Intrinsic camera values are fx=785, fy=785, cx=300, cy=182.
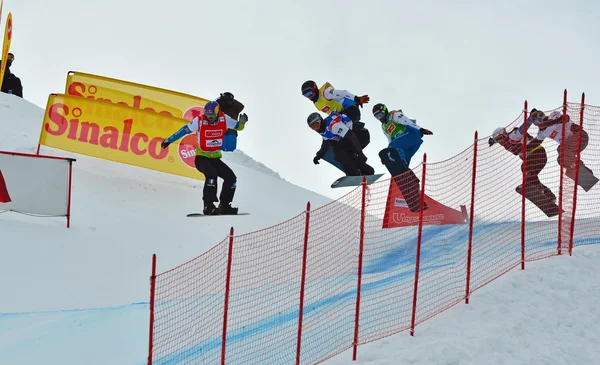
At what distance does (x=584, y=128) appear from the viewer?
11.7m

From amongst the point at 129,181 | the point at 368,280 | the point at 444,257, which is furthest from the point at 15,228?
the point at 444,257

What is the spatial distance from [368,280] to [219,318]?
2268 millimetres

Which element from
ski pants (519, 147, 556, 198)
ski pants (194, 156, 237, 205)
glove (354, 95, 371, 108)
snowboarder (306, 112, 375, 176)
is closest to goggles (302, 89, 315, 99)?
snowboarder (306, 112, 375, 176)

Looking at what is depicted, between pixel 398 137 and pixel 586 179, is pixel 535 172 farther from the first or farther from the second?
pixel 398 137

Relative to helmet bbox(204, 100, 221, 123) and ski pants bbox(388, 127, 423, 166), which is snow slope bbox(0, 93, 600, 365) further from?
ski pants bbox(388, 127, 423, 166)

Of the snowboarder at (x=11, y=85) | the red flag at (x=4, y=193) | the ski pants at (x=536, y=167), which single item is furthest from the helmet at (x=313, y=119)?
the snowboarder at (x=11, y=85)

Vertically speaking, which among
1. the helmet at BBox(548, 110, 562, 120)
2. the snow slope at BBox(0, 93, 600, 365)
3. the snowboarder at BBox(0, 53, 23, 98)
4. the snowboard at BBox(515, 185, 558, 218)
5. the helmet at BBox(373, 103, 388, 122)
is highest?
the snowboarder at BBox(0, 53, 23, 98)

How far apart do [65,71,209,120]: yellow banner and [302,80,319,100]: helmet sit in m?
2.38

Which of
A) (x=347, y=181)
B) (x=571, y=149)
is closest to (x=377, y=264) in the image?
(x=347, y=181)

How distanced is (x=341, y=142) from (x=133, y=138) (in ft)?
12.8

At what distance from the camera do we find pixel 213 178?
520 inches

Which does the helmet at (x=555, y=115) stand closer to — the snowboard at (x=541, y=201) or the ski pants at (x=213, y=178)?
the snowboard at (x=541, y=201)

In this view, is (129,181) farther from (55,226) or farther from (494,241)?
(494,241)

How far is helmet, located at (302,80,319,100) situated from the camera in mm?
14422
